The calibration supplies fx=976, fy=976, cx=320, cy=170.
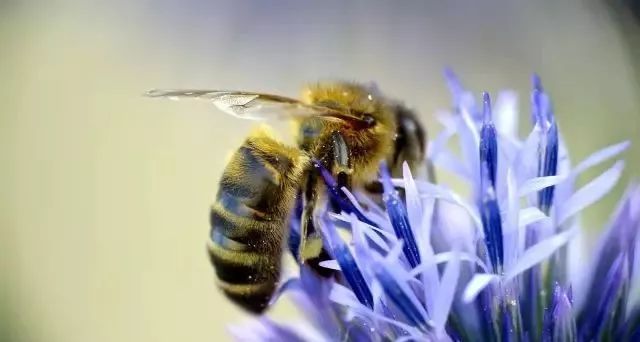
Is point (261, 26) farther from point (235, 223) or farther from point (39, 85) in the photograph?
point (235, 223)

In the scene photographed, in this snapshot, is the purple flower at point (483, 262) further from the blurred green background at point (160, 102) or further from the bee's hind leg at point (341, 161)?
the blurred green background at point (160, 102)

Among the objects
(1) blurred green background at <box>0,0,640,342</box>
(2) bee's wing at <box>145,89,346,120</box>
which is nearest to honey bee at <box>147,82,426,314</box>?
(2) bee's wing at <box>145,89,346,120</box>

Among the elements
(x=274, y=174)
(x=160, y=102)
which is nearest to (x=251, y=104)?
(x=274, y=174)

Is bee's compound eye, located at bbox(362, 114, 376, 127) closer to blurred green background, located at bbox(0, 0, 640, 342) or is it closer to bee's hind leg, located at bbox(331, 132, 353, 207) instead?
bee's hind leg, located at bbox(331, 132, 353, 207)

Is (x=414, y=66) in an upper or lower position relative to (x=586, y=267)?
upper

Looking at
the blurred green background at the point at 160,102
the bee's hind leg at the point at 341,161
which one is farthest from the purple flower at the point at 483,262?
the blurred green background at the point at 160,102

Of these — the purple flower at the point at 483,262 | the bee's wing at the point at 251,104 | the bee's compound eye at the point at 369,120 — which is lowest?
the purple flower at the point at 483,262

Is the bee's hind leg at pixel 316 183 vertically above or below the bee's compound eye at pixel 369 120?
below

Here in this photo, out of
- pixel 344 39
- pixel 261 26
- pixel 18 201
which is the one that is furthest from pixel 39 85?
pixel 344 39
